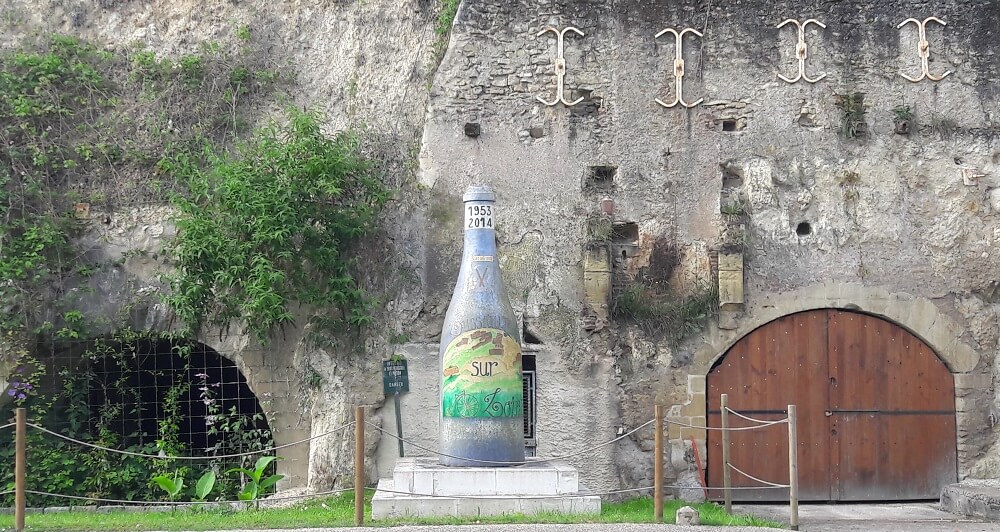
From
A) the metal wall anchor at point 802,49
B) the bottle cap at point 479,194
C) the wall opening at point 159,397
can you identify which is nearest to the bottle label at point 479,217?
the bottle cap at point 479,194

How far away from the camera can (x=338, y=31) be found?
11.9m

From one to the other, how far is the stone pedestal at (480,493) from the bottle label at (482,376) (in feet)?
1.58

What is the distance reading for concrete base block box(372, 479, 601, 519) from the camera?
8516 millimetres

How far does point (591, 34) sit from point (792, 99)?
210 cm

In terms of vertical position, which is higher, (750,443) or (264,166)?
(264,166)

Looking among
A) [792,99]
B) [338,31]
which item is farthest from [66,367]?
[792,99]

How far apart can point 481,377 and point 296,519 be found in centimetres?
183

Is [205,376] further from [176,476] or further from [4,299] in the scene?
[4,299]

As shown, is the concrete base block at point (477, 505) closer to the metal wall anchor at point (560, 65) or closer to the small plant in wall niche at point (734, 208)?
the small plant in wall niche at point (734, 208)

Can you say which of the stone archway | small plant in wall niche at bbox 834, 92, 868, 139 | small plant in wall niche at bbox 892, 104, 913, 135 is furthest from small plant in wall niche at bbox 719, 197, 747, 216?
small plant in wall niche at bbox 892, 104, 913, 135

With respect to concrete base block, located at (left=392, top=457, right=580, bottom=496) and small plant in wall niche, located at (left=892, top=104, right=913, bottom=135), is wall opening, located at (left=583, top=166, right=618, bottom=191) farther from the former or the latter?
concrete base block, located at (left=392, top=457, right=580, bottom=496)

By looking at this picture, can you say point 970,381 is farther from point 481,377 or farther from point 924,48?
point 481,377

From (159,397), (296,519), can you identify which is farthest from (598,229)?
(159,397)

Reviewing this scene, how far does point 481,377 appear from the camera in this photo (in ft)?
29.6
